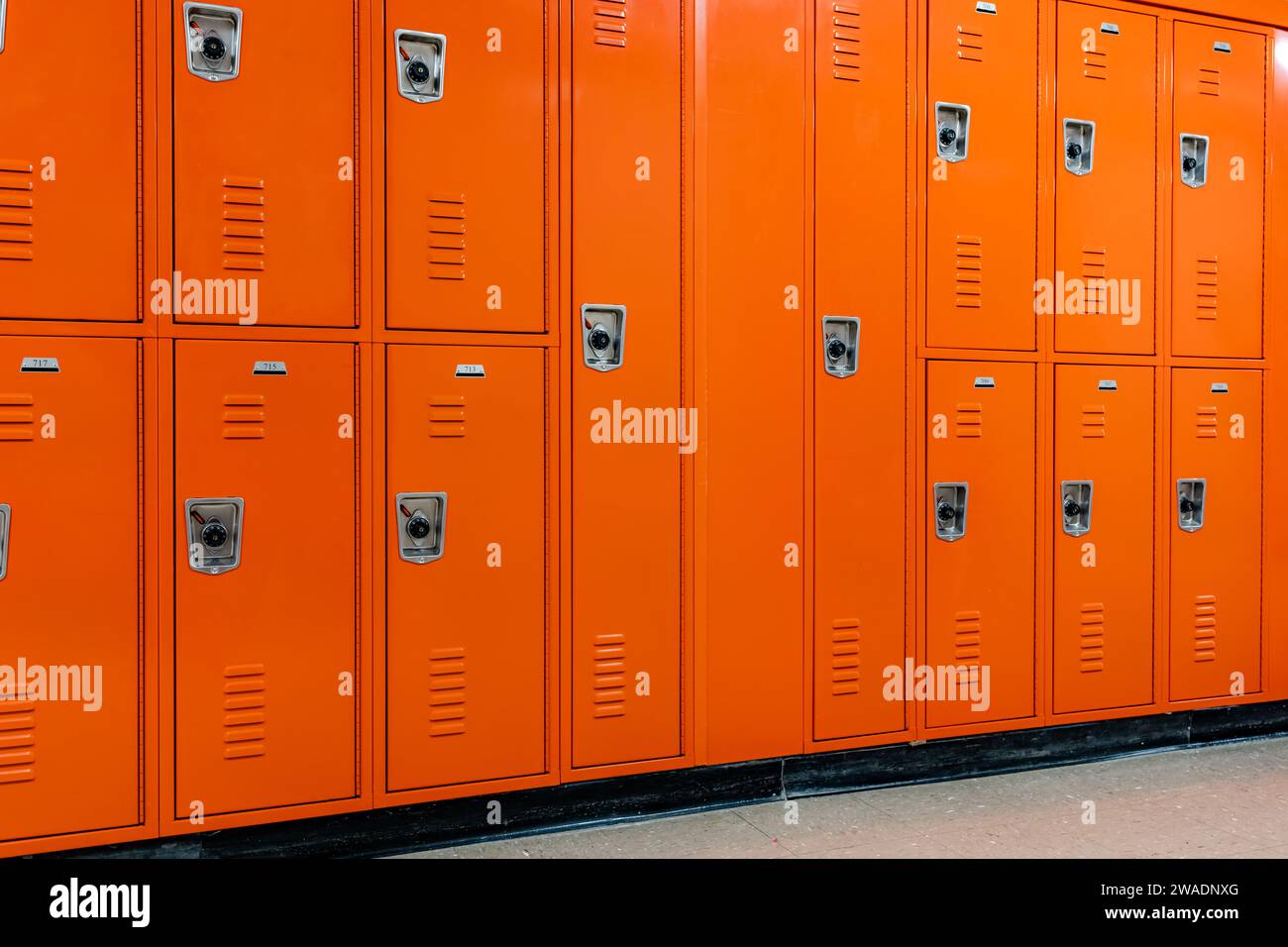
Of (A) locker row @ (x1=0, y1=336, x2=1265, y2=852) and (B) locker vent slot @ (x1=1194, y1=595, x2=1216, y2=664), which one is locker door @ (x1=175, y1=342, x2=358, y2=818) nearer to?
(A) locker row @ (x1=0, y1=336, x2=1265, y2=852)

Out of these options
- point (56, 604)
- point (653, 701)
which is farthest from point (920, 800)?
point (56, 604)

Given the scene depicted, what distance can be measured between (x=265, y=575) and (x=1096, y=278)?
3.49 metres

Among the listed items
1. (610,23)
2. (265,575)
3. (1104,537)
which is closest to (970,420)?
(1104,537)

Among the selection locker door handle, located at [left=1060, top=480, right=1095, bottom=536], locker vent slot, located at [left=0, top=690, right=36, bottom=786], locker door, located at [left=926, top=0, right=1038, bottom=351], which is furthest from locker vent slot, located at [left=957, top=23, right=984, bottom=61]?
locker vent slot, located at [left=0, top=690, right=36, bottom=786]

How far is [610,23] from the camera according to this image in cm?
354

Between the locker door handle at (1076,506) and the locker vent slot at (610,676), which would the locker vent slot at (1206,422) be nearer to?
the locker door handle at (1076,506)

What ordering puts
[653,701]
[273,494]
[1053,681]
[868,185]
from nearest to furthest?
[273,494]
[653,701]
[868,185]
[1053,681]

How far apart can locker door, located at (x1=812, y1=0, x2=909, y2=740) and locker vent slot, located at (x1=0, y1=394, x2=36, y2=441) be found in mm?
2576

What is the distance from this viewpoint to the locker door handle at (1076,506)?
13.9 ft

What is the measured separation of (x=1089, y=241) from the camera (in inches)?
169

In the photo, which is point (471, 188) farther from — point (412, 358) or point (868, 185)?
point (868, 185)

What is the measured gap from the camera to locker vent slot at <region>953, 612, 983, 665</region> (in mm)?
4066

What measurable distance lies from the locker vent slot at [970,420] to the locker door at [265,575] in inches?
92.0

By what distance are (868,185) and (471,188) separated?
153 centimetres
